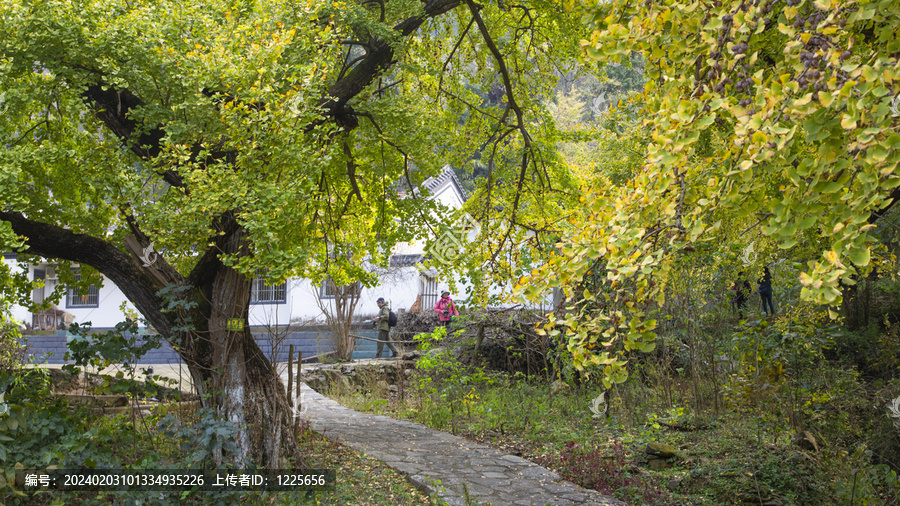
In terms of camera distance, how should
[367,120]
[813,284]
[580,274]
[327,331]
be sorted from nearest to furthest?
[813,284] < [580,274] < [367,120] < [327,331]

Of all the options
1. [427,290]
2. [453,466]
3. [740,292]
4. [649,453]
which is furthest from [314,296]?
[649,453]

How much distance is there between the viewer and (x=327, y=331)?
15656 millimetres

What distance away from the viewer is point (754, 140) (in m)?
1.74

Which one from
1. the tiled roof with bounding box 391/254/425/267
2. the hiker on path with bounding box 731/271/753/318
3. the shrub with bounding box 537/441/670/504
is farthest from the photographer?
the tiled roof with bounding box 391/254/425/267

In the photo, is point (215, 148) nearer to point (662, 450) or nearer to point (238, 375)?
point (238, 375)

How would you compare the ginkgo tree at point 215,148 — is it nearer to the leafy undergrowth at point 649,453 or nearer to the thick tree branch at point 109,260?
the thick tree branch at point 109,260

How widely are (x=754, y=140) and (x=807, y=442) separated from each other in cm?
455

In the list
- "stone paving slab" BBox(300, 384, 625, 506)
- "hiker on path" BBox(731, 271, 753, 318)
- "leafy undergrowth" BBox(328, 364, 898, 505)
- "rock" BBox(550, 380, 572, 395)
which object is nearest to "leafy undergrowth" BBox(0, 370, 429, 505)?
"stone paving slab" BBox(300, 384, 625, 506)

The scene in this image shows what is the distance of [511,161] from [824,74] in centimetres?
662

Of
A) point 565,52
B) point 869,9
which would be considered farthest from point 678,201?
point 565,52

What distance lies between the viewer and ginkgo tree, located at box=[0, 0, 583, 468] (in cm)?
427

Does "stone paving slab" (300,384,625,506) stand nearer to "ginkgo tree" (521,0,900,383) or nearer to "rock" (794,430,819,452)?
"rock" (794,430,819,452)

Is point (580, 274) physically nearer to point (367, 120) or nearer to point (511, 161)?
point (367, 120)

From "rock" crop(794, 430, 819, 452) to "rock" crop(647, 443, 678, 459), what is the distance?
3.39 feet
